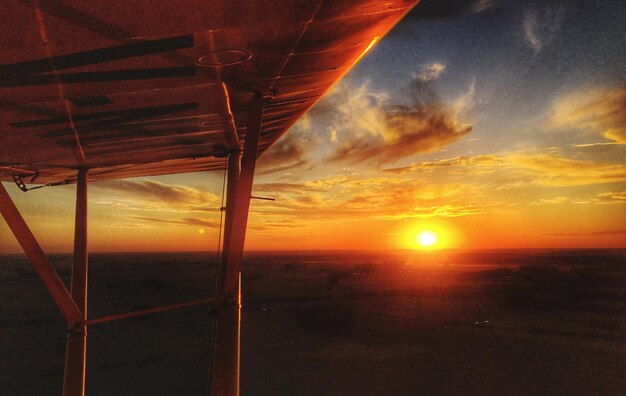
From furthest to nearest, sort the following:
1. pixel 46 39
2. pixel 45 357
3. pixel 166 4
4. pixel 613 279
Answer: pixel 613 279
pixel 45 357
pixel 46 39
pixel 166 4

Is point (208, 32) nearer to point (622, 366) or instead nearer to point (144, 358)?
point (144, 358)

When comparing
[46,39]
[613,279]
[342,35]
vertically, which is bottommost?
[613,279]

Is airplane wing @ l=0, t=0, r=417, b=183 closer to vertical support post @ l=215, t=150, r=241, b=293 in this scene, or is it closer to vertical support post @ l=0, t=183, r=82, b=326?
vertical support post @ l=215, t=150, r=241, b=293

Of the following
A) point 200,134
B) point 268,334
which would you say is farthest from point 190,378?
point 200,134

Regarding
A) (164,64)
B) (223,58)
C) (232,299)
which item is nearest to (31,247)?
(232,299)

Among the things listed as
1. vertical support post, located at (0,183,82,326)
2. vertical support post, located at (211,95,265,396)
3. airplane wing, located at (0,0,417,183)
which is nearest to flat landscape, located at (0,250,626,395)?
vertical support post, located at (211,95,265,396)

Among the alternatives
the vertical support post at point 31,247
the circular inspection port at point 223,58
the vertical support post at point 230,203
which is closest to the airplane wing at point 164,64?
the circular inspection port at point 223,58

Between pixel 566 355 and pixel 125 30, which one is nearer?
pixel 125 30

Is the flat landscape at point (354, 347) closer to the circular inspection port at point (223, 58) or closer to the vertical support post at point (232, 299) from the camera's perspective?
the vertical support post at point (232, 299)
